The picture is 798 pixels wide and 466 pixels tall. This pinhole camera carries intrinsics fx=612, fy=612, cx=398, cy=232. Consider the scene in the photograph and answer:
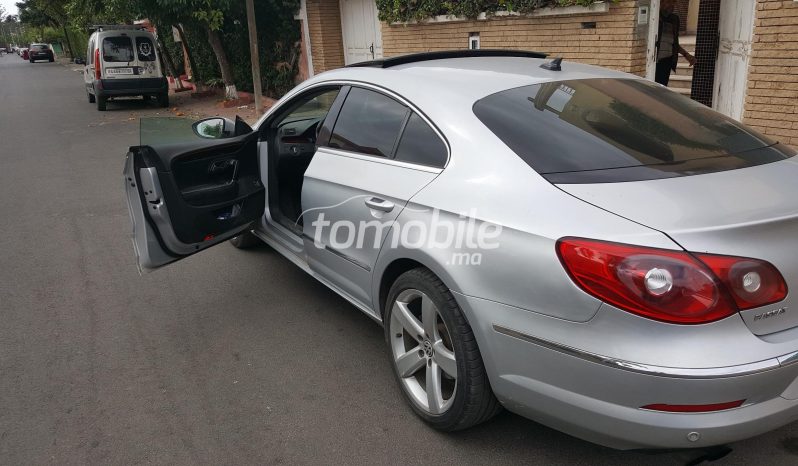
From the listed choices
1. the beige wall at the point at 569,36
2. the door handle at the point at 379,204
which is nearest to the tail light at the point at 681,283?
the door handle at the point at 379,204

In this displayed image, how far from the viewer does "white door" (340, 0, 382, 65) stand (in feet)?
42.8

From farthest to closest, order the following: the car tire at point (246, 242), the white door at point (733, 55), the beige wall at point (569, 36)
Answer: the beige wall at point (569, 36) < the white door at point (733, 55) < the car tire at point (246, 242)

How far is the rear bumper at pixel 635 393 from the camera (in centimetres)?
192

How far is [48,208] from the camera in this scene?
22.9 ft

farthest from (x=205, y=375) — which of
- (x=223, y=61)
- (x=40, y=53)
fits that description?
(x=40, y=53)

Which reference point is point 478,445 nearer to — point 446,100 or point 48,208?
point 446,100

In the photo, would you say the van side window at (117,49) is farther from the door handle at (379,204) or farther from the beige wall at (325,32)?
the door handle at (379,204)

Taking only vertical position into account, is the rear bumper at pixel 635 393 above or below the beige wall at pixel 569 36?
below

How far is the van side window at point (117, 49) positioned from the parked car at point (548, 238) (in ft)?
44.2

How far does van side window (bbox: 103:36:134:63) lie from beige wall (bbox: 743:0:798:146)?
14.2 m

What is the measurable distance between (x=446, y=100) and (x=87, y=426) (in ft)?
7.72

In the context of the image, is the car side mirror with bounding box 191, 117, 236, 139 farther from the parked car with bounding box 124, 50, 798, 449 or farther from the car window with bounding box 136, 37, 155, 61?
the car window with bounding box 136, 37, 155, 61

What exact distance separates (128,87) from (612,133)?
15.6 metres

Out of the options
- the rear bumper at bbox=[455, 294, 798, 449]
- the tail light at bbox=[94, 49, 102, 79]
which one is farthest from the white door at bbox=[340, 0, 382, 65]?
the rear bumper at bbox=[455, 294, 798, 449]
